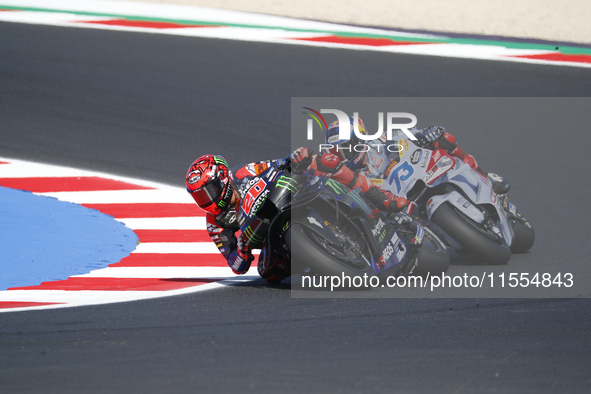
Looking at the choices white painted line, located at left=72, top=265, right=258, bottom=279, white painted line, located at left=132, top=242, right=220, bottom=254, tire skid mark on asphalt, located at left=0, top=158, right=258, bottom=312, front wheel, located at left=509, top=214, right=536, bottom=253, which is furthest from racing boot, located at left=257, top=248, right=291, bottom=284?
front wheel, located at left=509, top=214, right=536, bottom=253

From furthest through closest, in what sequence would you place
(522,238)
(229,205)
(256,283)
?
(522,238) < (256,283) < (229,205)

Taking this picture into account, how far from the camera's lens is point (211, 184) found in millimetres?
5426

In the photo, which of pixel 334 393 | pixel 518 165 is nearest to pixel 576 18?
pixel 518 165

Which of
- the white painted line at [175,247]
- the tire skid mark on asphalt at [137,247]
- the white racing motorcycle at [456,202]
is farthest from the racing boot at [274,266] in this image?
the white painted line at [175,247]

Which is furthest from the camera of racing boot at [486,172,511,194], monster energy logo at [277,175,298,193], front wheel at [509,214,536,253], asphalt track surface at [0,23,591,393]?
racing boot at [486,172,511,194]

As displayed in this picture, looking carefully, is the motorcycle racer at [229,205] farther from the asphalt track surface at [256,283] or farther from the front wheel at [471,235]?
the front wheel at [471,235]

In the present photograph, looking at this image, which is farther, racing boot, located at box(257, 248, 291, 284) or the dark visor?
the dark visor

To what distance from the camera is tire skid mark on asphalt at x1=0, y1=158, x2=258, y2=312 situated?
5570 millimetres

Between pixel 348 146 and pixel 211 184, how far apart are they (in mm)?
1440

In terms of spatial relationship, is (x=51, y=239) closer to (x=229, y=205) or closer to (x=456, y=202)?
(x=229, y=205)

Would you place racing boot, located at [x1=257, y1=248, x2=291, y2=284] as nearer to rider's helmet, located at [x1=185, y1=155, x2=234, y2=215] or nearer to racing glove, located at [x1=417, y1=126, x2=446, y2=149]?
rider's helmet, located at [x1=185, y1=155, x2=234, y2=215]

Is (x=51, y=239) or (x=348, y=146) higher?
(x=348, y=146)

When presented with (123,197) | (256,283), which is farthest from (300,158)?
(123,197)

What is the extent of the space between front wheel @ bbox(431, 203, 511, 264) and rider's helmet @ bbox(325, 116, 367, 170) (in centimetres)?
77
